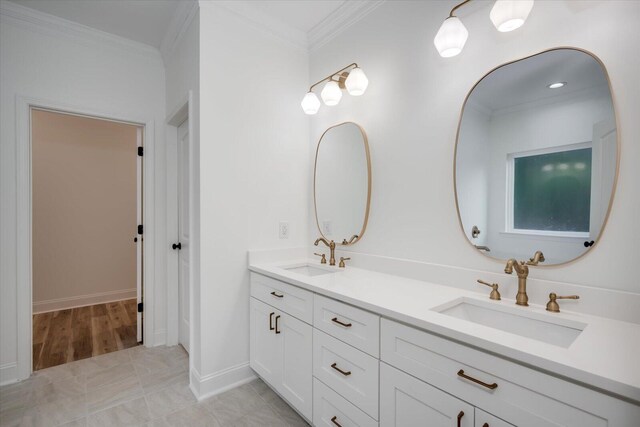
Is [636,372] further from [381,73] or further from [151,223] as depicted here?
[151,223]

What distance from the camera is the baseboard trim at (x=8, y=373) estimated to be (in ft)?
6.84

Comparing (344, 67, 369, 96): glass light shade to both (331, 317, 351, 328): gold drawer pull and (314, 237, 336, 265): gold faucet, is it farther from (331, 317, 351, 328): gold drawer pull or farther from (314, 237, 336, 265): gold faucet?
(331, 317, 351, 328): gold drawer pull

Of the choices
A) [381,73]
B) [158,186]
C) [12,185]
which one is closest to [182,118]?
[158,186]

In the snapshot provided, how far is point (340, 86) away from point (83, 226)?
11.8 feet

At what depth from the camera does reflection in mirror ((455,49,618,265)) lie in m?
1.12

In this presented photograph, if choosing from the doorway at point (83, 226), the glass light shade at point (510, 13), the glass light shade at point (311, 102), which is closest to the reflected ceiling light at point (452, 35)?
the glass light shade at point (510, 13)

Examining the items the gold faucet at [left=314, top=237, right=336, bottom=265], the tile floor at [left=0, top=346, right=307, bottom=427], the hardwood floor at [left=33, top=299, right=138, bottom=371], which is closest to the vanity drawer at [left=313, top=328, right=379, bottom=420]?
the tile floor at [left=0, top=346, right=307, bottom=427]

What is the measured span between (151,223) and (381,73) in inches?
89.7

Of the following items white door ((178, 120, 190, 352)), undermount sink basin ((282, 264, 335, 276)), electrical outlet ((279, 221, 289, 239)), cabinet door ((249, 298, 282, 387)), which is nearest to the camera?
cabinet door ((249, 298, 282, 387))

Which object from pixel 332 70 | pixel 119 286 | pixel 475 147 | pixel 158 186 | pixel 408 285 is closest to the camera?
pixel 475 147

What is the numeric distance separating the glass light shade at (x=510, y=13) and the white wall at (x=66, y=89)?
8.75ft

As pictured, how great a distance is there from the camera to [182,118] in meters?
2.54

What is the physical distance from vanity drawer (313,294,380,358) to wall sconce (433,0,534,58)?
1.26m

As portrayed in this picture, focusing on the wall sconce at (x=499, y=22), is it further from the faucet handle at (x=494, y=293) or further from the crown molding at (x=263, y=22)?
the crown molding at (x=263, y=22)
